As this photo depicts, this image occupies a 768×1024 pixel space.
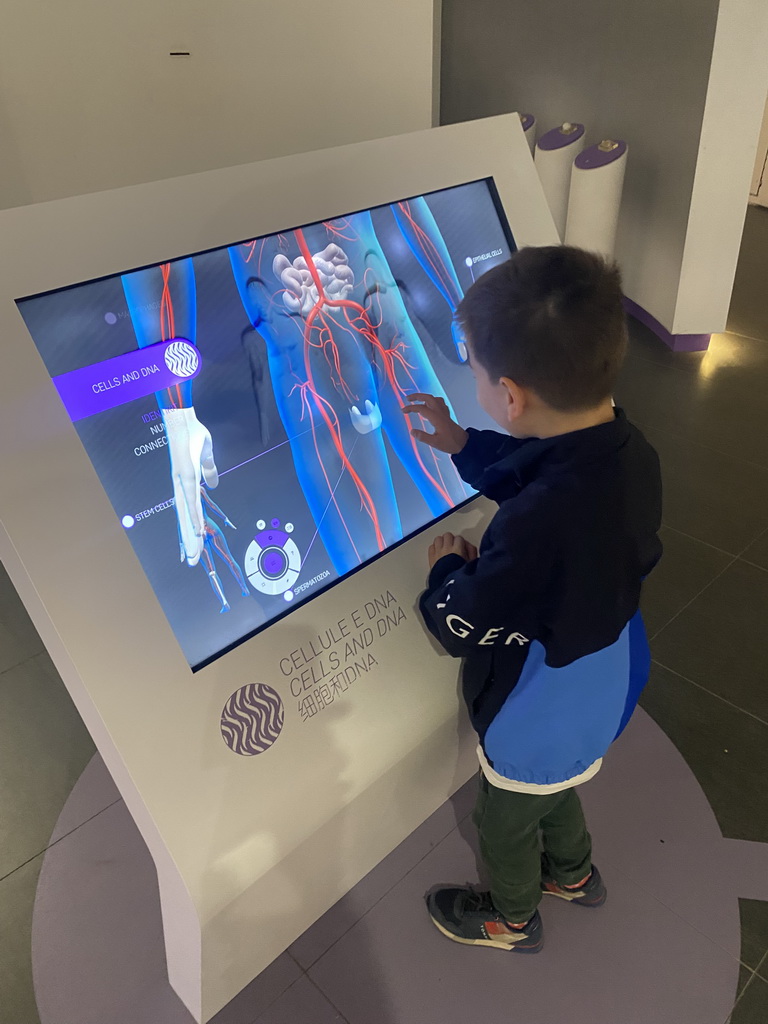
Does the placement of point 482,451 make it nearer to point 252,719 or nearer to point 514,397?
point 514,397

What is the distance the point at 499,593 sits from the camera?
3.32 ft

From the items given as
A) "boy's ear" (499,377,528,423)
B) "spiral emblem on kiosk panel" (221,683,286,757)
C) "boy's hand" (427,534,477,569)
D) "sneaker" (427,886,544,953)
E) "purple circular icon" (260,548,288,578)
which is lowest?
"sneaker" (427,886,544,953)

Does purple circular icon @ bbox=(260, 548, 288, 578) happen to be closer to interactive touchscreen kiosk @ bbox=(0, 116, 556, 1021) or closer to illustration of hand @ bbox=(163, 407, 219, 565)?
interactive touchscreen kiosk @ bbox=(0, 116, 556, 1021)

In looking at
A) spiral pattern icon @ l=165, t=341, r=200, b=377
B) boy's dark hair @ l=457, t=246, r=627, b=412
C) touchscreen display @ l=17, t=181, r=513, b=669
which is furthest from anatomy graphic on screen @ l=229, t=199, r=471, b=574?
boy's dark hair @ l=457, t=246, r=627, b=412

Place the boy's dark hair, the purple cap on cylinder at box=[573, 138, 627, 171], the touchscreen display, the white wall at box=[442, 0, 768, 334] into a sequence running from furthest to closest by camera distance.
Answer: the purple cap on cylinder at box=[573, 138, 627, 171] < the white wall at box=[442, 0, 768, 334] < the touchscreen display < the boy's dark hair

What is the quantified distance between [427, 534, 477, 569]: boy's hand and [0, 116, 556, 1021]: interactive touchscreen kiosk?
0.41ft

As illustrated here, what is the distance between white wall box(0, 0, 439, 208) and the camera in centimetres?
133

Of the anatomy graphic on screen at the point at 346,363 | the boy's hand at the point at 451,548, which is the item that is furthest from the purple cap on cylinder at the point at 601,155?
the boy's hand at the point at 451,548

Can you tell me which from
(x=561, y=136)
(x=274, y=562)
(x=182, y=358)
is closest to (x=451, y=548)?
(x=274, y=562)

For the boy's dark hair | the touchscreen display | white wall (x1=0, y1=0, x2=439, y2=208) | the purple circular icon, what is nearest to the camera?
the boy's dark hair

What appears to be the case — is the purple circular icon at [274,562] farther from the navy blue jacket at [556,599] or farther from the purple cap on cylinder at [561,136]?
the purple cap on cylinder at [561,136]

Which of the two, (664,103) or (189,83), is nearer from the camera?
(189,83)

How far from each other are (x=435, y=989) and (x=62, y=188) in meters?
1.64

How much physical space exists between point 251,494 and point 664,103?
3519 mm
